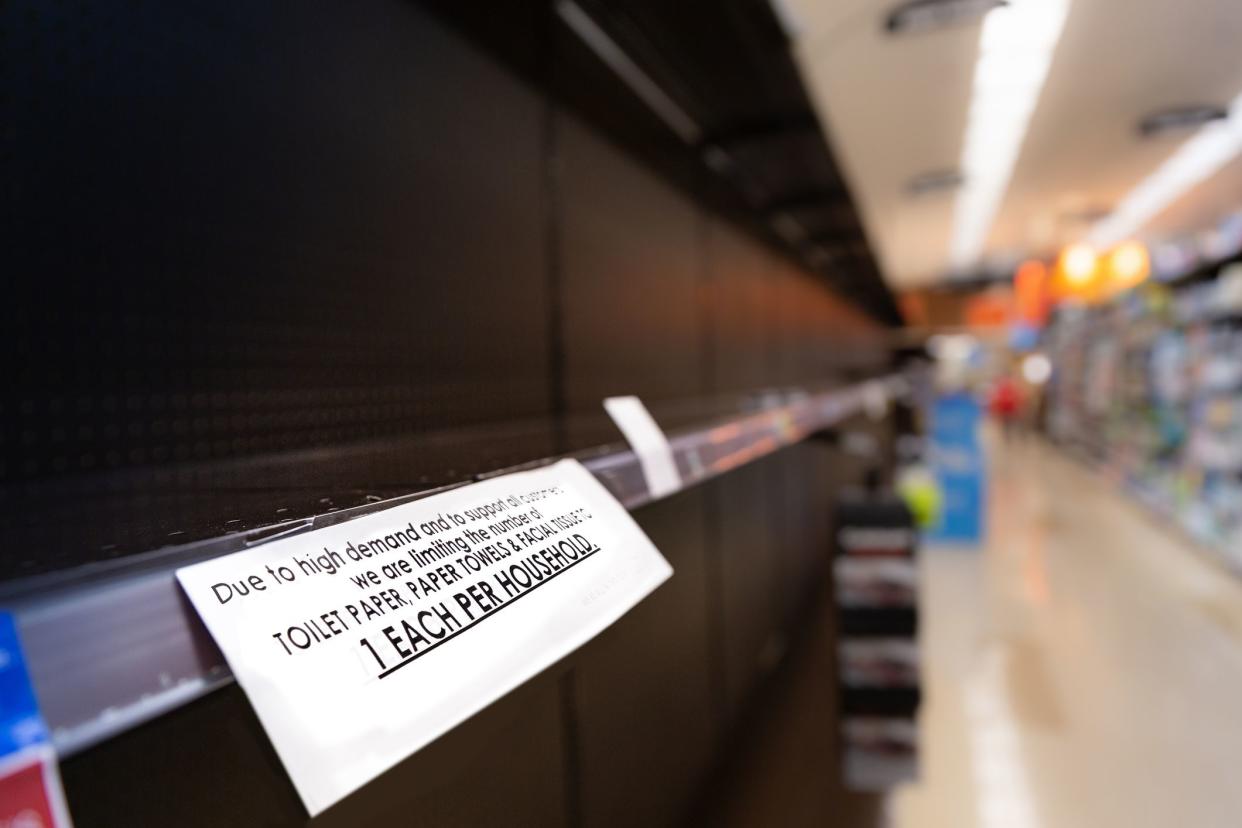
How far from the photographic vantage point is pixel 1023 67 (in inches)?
125

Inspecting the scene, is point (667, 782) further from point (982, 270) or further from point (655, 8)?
point (982, 270)

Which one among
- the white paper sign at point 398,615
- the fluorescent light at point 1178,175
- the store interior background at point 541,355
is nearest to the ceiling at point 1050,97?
the store interior background at point 541,355

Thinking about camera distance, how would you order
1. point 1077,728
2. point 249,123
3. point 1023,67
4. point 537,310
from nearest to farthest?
point 249,123
point 537,310
point 1077,728
point 1023,67

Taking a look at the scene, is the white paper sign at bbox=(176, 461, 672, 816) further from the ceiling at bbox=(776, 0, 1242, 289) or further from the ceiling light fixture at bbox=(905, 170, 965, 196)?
the ceiling light fixture at bbox=(905, 170, 965, 196)

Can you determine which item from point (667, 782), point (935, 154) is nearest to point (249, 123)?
point (667, 782)

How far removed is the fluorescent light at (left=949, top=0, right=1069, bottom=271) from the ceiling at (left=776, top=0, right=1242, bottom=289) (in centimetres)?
5

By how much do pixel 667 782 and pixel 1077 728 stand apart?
5.97ft

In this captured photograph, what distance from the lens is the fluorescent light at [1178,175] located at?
191 inches

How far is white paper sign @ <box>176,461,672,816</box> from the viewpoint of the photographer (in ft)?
0.98

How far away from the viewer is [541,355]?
3.66ft

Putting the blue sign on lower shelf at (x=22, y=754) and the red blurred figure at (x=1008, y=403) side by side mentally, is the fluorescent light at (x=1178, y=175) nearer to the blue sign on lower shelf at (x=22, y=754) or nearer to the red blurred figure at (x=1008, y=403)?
the blue sign on lower shelf at (x=22, y=754)

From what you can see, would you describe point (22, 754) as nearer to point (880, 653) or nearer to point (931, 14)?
point (880, 653)

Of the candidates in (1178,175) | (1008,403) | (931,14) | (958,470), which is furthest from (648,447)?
(1008,403)

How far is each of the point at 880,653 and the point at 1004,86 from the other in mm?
3124
